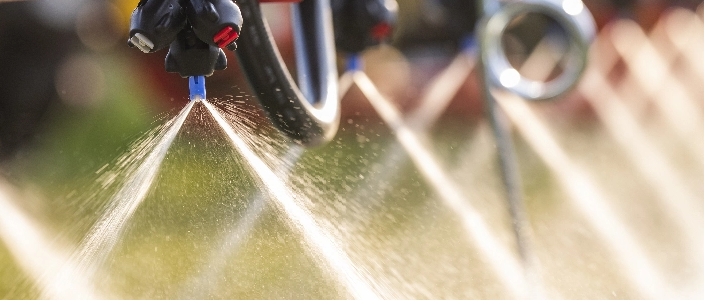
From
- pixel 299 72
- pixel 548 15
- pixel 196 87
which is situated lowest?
pixel 196 87

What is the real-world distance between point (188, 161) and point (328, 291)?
0.34 metres

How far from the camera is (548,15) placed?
28.2 inches

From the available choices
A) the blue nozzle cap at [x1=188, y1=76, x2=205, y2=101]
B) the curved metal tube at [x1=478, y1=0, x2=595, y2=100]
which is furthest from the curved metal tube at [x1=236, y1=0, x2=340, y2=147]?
the curved metal tube at [x1=478, y1=0, x2=595, y2=100]

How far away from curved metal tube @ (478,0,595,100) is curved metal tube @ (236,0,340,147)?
25 centimetres

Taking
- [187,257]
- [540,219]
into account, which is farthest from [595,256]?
[187,257]

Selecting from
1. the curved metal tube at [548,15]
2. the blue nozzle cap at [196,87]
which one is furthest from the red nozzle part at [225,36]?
the curved metal tube at [548,15]

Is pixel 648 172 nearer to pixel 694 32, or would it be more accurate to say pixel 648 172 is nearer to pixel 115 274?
pixel 115 274

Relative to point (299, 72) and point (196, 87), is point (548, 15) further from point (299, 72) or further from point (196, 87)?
point (196, 87)

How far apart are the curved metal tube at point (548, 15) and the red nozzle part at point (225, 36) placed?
45 cm

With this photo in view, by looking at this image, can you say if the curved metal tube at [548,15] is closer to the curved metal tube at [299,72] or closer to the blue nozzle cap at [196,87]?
the curved metal tube at [299,72]

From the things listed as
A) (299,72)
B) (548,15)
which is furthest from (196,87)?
(548,15)

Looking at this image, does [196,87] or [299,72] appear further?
[299,72]

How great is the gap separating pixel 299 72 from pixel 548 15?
288 mm

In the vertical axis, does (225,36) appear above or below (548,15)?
below
